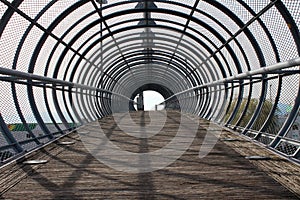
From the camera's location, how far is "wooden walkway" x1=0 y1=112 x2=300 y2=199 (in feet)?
10.4

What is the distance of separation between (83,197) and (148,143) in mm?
3687

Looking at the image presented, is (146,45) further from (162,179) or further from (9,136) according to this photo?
(162,179)

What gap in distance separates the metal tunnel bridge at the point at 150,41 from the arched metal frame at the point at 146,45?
25 mm

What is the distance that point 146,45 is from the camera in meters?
16.9

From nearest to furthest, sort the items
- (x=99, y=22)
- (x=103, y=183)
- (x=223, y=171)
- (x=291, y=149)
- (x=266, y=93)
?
(x=103, y=183)
(x=223, y=171)
(x=291, y=149)
(x=266, y=93)
(x=99, y=22)

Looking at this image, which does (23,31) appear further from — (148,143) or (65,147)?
(148,143)

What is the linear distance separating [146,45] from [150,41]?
A: 0.74 meters

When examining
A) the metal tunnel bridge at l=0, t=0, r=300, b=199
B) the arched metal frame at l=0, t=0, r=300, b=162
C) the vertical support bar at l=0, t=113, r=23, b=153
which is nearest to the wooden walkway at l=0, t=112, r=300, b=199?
the metal tunnel bridge at l=0, t=0, r=300, b=199

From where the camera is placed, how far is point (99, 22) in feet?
35.7

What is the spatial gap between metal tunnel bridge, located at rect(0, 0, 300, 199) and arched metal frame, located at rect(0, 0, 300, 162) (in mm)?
25

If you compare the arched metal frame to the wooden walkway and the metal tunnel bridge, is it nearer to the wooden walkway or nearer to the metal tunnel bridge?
the metal tunnel bridge

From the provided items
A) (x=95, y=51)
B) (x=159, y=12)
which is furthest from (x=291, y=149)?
(x=95, y=51)

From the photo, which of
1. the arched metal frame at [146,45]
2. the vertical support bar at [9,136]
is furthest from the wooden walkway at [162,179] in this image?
the arched metal frame at [146,45]

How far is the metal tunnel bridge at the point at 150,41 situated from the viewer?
17.6ft
